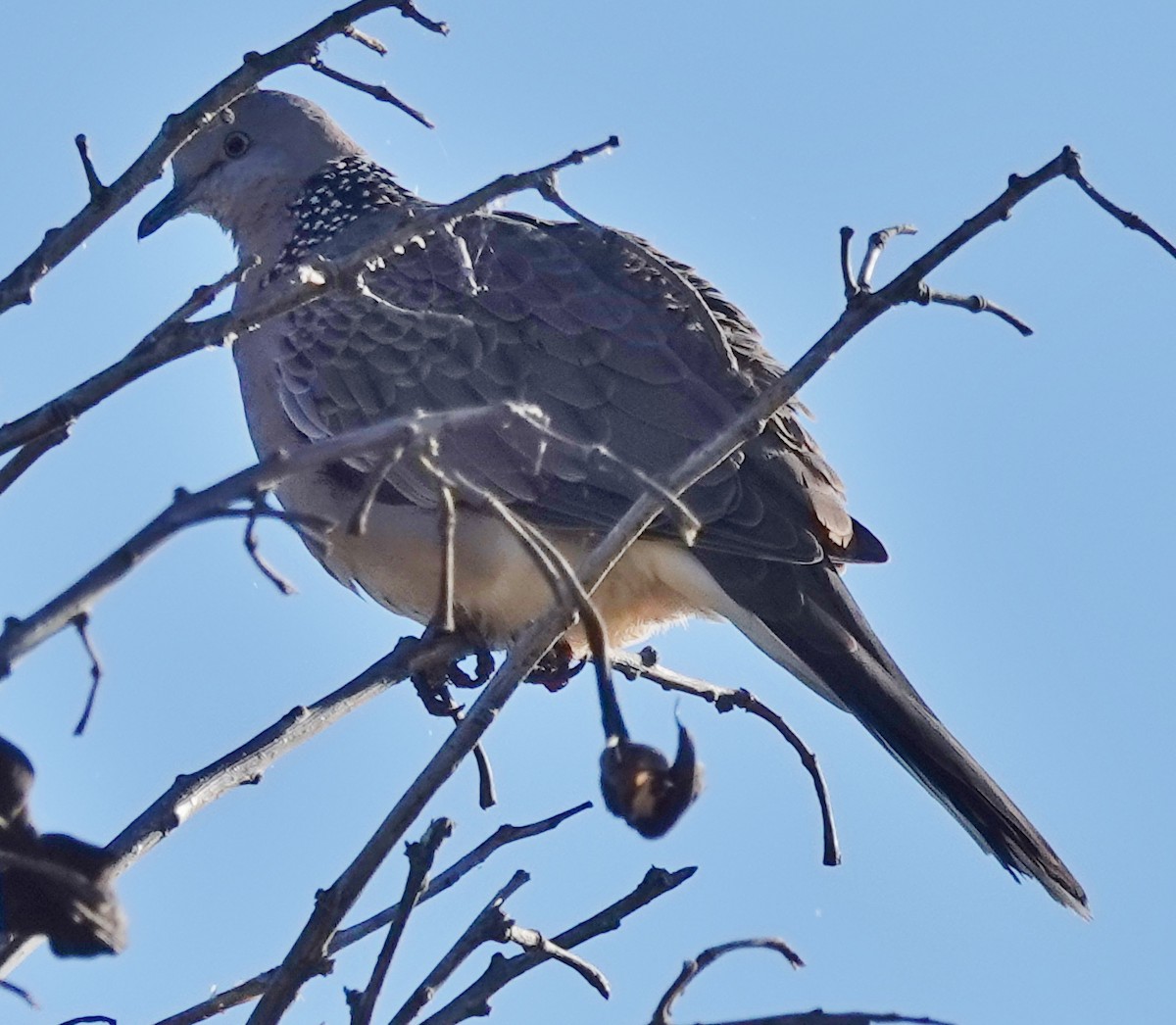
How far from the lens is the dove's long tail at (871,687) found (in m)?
3.75

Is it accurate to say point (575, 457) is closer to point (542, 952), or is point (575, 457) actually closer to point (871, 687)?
point (871, 687)

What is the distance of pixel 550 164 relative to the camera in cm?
219

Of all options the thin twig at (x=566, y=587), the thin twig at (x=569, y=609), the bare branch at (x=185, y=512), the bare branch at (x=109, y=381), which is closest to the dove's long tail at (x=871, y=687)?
the thin twig at (x=569, y=609)

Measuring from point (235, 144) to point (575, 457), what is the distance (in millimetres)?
2382

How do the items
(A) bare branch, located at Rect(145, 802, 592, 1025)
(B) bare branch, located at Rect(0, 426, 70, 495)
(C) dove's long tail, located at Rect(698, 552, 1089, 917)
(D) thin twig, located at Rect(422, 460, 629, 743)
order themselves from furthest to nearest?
(C) dove's long tail, located at Rect(698, 552, 1089, 917) < (A) bare branch, located at Rect(145, 802, 592, 1025) < (B) bare branch, located at Rect(0, 426, 70, 495) < (D) thin twig, located at Rect(422, 460, 629, 743)

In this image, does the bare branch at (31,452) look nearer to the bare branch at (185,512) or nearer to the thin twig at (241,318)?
the thin twig at (241,318)

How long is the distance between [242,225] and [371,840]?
13.2 feet

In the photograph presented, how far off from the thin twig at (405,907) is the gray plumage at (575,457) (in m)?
1.86

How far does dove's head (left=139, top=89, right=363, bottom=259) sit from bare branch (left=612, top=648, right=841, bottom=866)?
2409 mm

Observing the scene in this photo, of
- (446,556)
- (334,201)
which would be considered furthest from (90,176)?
(334,201)

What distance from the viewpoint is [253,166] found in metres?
5.65

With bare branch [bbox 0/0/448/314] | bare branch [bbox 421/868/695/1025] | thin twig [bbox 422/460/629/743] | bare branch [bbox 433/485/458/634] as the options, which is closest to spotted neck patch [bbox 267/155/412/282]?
bare branch [bbox 0/0/448/314]

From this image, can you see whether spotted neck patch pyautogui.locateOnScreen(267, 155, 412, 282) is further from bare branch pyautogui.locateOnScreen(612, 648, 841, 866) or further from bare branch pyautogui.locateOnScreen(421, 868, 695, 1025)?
bare branch pyautogui.locateOnScreen(421, 868, 695, 1025)

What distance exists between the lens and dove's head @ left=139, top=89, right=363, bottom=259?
5602mm
